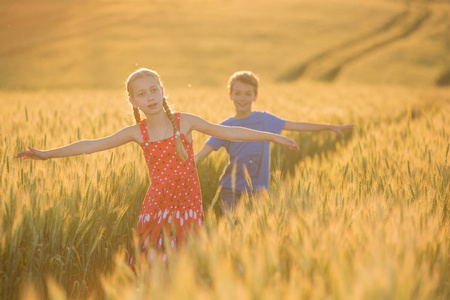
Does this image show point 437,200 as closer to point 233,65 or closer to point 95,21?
point 233,65

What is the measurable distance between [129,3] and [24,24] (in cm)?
1170

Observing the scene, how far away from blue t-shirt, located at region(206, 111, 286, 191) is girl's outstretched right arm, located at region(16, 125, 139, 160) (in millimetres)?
917

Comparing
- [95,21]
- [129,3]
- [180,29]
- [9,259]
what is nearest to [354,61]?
[180,29]

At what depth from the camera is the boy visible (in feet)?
9.97

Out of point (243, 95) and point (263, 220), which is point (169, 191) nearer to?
point (263, 220)

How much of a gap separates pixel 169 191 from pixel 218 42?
28.0 meters

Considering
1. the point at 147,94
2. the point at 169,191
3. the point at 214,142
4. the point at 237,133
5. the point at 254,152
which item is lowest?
the point at 169,191

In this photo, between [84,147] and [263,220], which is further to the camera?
[84,147]

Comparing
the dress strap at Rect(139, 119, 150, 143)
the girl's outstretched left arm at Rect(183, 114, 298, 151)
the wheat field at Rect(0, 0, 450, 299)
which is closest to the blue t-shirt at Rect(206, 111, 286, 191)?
the wheat field at Rect(0, 0, 450, 299)

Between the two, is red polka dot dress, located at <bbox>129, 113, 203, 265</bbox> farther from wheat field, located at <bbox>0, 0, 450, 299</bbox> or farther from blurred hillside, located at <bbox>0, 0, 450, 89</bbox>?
blurred hillside, located at <bbox>0, 0, 450, 89</bbox>

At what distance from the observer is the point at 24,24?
32906 millimetres

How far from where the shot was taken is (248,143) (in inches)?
126

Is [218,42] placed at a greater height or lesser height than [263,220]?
greater

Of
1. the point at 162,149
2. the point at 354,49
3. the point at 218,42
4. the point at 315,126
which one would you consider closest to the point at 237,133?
the point at 162,149
